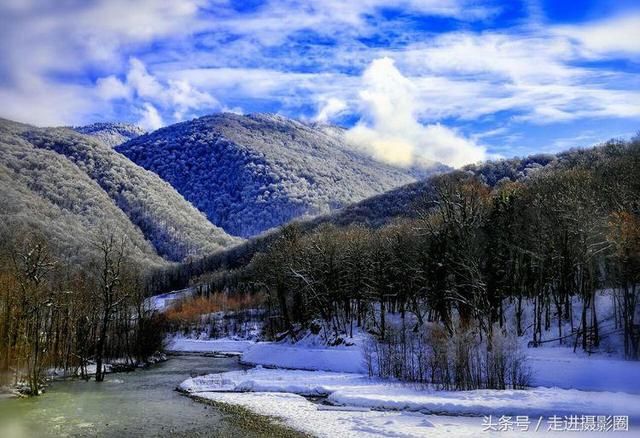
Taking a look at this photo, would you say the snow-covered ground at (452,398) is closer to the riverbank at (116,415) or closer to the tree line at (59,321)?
the riverbank at (116,415)

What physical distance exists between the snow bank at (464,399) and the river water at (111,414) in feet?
19.3

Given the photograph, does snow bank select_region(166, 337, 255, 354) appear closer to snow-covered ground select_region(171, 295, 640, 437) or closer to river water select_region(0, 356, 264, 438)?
snow-covered ground select_region(171, 295, 640, 437)

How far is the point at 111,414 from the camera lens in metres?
34.1

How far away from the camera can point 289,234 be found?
299 ft

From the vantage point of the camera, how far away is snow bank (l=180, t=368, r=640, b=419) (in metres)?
30.9

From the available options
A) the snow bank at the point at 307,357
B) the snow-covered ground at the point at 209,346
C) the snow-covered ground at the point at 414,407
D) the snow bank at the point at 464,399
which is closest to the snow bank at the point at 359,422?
the snow-covered ground at the point at 414,407

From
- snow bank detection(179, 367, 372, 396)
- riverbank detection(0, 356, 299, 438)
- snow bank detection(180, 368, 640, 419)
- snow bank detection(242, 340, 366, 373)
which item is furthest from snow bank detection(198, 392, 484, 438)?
snow bank detection(242, 340, 366, 373)

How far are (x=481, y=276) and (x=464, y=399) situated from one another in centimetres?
2451

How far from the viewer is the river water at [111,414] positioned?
29.0 metres

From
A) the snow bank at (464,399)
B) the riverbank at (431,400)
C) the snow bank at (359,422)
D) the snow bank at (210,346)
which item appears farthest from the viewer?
the snow bank at (210,346)

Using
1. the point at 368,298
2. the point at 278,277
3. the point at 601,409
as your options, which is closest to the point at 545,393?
the point at 601,409

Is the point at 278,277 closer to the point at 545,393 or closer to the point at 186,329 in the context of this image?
the point at 545,393

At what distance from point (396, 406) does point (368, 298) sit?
4239cm

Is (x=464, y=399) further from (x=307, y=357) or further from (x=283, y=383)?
(x=307, y=357)
